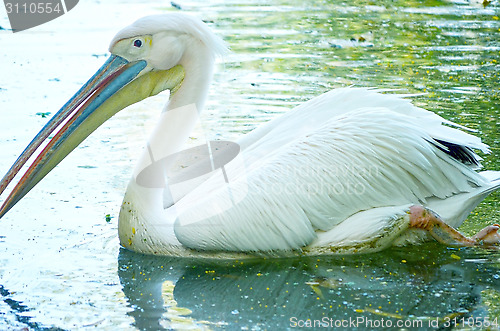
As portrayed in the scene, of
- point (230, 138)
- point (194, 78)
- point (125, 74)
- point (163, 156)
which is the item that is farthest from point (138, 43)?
point (230, 138)

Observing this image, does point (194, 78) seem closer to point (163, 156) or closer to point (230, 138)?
point (163, 156)

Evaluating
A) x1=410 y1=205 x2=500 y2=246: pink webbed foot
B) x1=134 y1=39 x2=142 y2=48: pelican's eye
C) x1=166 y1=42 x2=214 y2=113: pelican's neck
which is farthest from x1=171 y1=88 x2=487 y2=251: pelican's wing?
x1=134 y1=39 x2=142 y2=48: pelican's eye

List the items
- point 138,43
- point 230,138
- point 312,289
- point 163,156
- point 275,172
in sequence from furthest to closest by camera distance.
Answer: point 230,138
point 163,156
point 138,43
point 275,172
point 312,289

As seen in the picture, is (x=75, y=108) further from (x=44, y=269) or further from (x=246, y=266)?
(x=246, y=266)

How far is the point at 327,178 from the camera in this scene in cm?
420

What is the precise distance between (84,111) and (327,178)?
1.34m

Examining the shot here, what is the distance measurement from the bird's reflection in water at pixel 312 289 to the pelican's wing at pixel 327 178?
0.17 metres

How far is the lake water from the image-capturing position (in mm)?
3686

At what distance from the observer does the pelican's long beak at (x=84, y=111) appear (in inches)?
164

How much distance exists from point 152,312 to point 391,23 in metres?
6.97

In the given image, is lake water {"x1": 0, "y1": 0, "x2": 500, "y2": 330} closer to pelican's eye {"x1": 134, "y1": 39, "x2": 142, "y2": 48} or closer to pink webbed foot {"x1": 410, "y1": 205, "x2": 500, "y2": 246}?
pink webbed foot {"x1": 410, "y1": 205, "x2": 500, "y2": 246}

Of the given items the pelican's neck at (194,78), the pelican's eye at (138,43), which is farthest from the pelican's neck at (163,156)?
the pelican's eye at (138,43)

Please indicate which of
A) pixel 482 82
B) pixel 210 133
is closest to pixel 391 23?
pixel 482 82

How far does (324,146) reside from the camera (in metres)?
4.27
